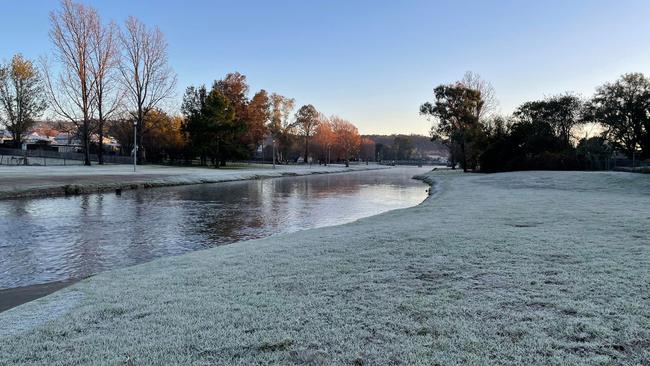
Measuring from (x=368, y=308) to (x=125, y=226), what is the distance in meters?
9.99

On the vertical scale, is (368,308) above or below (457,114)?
below

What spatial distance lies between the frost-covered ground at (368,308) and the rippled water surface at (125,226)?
2.02 meters

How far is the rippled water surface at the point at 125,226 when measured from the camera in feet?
25.5

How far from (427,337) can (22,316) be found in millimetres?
3971

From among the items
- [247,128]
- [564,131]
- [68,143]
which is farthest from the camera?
[68,143]

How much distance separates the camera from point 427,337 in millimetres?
3219

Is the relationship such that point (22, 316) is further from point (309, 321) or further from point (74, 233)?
point (74, 233)

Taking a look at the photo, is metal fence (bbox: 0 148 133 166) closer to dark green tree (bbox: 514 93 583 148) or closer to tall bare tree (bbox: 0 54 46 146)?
tall bare tree (bbox: 0 54 46 146)

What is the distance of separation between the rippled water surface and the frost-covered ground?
2017mm

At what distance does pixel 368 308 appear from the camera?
12.7 feet

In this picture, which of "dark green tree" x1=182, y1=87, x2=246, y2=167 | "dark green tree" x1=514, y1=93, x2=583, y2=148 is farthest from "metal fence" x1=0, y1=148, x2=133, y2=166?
"dark green tree" x1=514, y1=93, x2=583, y2=148

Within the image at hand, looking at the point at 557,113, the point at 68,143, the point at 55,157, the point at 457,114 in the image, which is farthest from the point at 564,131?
the point at 68,143

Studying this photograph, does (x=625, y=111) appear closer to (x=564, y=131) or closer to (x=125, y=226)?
(x=564, y=131)

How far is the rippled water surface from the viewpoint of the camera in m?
7.78
